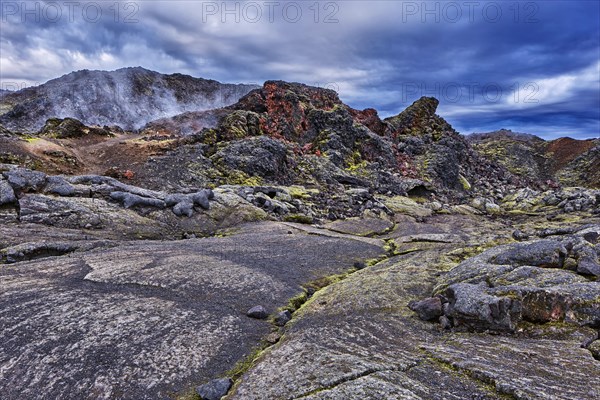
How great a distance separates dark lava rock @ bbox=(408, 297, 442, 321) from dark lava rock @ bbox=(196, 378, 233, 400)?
607 cm

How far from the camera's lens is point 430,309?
1089 centimetres

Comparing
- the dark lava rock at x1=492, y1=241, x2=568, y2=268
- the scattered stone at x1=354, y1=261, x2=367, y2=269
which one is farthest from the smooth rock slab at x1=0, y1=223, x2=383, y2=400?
the dark lava rock at x1=492, y1=241, x2=568, y2=268

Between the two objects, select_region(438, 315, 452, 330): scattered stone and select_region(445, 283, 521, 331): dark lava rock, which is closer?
select_region(445, 283, 521, 331): dark lava rock

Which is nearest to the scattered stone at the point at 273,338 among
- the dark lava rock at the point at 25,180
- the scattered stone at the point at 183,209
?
the scattered stone at the point at 183,209

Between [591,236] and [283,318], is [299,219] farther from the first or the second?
[283,318]

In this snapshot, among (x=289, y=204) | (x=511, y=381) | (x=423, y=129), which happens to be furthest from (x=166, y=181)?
(x=423, y=129)

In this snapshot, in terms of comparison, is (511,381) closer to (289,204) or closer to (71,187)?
(71,187)

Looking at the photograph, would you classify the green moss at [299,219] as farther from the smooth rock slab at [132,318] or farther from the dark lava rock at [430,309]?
the dark lava rock at [430,309]

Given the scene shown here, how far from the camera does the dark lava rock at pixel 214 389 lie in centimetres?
780

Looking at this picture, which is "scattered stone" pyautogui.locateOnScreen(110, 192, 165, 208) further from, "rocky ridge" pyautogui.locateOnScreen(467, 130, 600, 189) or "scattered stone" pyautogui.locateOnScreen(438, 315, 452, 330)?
"rocky ridge" pyautogui.locateOnScreen(467, 130, 600, 189)

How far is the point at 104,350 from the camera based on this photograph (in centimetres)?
895

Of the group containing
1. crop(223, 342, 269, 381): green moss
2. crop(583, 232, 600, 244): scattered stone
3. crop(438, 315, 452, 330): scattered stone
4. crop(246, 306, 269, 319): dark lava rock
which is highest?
crop(583, 232, 600, 244): scattered stone

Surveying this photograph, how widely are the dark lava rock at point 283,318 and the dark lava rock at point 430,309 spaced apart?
4194mm

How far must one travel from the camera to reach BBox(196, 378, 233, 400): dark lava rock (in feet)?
25.6
